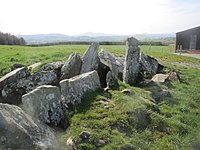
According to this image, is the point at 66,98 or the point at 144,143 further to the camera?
the point at 66,98

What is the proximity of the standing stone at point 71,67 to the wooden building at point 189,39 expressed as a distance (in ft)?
125

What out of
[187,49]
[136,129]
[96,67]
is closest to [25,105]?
[136,129]

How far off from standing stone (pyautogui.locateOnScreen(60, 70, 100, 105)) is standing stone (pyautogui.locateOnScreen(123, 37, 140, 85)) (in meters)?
3.12

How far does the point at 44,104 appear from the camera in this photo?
9234mm

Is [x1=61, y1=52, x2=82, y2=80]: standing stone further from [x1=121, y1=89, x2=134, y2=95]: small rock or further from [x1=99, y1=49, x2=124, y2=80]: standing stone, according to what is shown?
[x1=121, y1=89, x2=134, y2=95]: small rock

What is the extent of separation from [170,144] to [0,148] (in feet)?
17.1

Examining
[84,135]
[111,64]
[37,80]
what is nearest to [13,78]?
[37,80]

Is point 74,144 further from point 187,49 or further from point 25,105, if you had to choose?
point 187,49

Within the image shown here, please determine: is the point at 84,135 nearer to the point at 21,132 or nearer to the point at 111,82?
the point at 21,132

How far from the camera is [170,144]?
28.5 feet

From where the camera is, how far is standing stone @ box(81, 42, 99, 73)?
14.4m

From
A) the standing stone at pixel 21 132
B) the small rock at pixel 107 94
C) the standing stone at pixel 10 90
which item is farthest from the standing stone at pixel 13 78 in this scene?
the standing stone at pixel 21 132

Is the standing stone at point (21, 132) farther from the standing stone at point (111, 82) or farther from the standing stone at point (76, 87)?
the standing stone at point (111, 82)

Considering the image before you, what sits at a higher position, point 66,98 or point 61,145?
point 66,98
